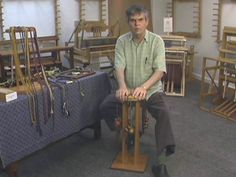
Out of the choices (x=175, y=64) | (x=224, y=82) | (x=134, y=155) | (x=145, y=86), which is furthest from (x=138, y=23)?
(x=175, y=64)

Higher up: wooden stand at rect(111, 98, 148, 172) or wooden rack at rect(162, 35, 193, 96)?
wooden rack at rect(162, 35, 193, 96)

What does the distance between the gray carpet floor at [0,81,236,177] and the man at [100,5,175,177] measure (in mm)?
242

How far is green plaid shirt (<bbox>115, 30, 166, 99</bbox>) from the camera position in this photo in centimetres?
259

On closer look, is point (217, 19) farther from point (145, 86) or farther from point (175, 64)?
point (145, 86)

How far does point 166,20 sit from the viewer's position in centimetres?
456

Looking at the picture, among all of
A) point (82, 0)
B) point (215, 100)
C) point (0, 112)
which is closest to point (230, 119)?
point (215, 100)

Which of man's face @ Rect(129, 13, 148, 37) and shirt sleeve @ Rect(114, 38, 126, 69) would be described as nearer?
man's face @ Rect(129, 13, 148, 37)

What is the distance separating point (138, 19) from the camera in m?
2.50

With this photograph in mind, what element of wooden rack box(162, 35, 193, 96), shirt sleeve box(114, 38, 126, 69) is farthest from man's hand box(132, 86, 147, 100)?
wooden rack box(162, 35, 193, 96)

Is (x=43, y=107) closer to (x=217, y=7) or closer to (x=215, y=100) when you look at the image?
(x=215, y=100)

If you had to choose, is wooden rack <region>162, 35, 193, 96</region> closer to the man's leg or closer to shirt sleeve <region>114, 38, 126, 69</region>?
shirt sleeve <region>114, 38, 126, 69</region>

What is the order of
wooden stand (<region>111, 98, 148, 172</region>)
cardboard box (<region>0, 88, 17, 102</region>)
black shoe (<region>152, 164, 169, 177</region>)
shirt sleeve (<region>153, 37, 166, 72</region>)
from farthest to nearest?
shirt sleeve (<region>153, 37, 166, 72</region>) → wooden stand (<region>111, 98, 148, 172</region>) → black shoe (<region>152, 164, 169, 177</region>) → cardboard box (<region>0, 88, 17, 102</region>)

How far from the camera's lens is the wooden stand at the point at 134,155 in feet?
8.09

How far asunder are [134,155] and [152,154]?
24 cm
